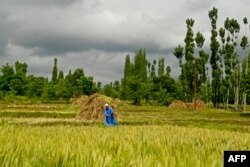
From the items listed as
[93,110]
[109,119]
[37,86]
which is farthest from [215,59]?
[109,119]

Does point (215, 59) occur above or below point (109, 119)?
above

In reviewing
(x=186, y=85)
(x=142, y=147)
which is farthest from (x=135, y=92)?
(x=142, y=147)

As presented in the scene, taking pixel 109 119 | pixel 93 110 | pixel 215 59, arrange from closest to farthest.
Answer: pixel 109 119 < pixel 93 110 < pixel 215 59

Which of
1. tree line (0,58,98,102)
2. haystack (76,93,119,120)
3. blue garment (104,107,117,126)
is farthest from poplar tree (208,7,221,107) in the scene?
blue garment (104,107,117,126)

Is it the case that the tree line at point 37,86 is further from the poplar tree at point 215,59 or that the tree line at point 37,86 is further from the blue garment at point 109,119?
the blue garment at point 109,119

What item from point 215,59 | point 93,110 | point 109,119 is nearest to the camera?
point 109,119

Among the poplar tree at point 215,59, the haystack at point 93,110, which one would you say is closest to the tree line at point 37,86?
the poplar tree at point 215,59

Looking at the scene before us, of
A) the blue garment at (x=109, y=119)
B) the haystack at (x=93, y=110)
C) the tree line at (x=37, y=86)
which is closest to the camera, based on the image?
the blue garment at (x=109, y=119)

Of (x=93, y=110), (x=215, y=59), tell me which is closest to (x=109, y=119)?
(x=93, y=110)

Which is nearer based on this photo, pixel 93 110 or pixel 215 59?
pixel 93 110

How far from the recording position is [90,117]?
33.3 metres

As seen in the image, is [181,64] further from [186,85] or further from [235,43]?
[235,43]

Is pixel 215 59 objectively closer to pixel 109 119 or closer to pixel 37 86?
pixel 37 86

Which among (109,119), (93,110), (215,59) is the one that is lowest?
(109,119)
